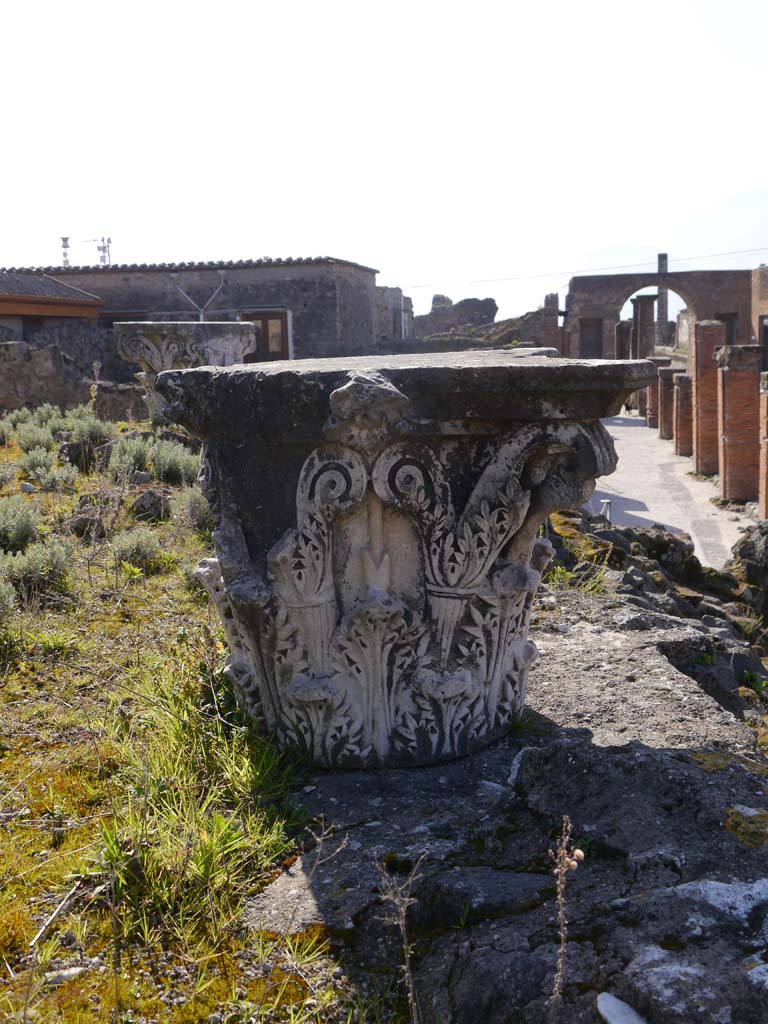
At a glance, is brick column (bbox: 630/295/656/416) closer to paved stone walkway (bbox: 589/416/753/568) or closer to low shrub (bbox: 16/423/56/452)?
paved stone walkway (bbox: 589/416/753/568)

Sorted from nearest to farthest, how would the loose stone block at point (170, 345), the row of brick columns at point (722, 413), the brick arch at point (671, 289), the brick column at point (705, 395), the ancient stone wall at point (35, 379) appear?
1. the loose stone block at point (170, 345)
2. the ancient stone wall at point (35, 379)
3. the row of brick columns at point (722, 413)
4. the brick column at point (705, 395)
5. the brick arch at point (671, 289)

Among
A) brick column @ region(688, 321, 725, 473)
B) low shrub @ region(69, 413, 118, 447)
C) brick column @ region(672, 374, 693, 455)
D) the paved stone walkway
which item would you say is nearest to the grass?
low shrub @ region(69, 413, 118, 447)

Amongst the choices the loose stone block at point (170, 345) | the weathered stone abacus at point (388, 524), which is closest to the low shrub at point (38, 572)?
the weathered stone abacus at point (388, 524)

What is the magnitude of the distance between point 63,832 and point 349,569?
1.07m

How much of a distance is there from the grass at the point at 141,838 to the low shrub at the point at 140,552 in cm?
97

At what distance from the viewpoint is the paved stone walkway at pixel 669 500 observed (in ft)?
45.7

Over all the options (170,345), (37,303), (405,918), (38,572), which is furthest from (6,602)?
(37,303)

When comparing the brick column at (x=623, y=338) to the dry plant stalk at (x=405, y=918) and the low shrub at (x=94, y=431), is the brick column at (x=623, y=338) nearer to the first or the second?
the low shrub at (x=94, y=431)

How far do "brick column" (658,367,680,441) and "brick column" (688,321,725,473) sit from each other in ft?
9.09

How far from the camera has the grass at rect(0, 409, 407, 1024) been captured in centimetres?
212

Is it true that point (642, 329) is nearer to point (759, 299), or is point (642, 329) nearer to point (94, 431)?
point (759, 299)

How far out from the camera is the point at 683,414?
70.3ft

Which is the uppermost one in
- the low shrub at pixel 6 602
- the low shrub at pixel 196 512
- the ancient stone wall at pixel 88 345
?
the ancient stone wall at pixel 88 345

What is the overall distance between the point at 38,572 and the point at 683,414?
60.7 feet
